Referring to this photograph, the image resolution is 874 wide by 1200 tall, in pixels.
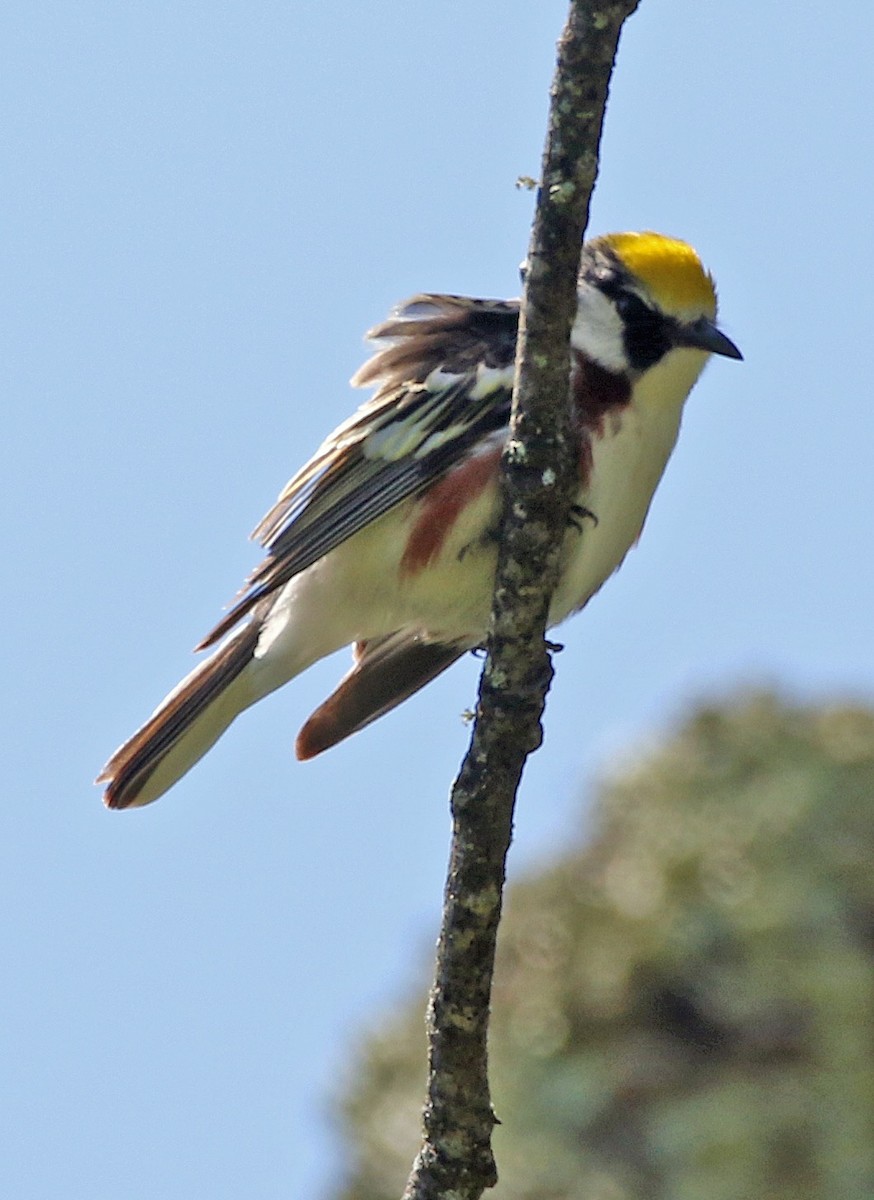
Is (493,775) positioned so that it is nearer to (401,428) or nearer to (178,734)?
(401,428)

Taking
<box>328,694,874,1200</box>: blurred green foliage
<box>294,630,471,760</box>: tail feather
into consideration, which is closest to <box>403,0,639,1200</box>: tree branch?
<box>294,630,471,760</box>: tail feather

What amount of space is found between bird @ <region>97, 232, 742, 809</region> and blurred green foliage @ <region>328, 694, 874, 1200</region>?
1377 millimetres

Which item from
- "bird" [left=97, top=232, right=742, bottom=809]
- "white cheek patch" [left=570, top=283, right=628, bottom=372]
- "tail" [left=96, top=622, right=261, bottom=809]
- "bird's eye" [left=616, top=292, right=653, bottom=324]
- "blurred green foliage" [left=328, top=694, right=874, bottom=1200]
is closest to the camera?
"bird" [left=97, top=232, right=742, bottom=809]

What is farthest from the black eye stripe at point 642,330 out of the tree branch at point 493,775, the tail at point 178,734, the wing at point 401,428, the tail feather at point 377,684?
the tail at point 178,734

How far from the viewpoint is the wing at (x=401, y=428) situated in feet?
13.3

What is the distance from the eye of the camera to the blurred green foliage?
16.5 ft

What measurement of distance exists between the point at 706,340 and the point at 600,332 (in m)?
0.24

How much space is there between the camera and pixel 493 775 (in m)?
3.20

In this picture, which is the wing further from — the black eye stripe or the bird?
the black eye stripe

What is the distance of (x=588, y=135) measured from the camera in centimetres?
281

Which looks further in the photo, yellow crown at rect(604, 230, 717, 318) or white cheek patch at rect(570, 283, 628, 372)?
yellow crown at rect(604, 230, 717, 318)

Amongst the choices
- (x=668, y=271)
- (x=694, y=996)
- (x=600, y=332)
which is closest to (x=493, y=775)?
(x=600, y=332)

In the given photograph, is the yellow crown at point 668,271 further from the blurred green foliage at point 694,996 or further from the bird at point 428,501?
the blurred green foliage at point 694,996

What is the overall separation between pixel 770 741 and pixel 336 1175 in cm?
189
